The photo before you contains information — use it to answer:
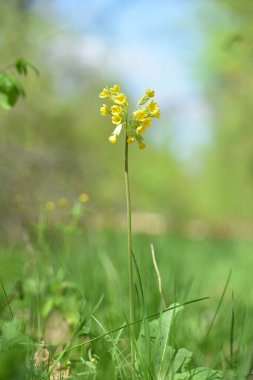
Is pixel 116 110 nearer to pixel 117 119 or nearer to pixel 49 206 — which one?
pixel 117 119

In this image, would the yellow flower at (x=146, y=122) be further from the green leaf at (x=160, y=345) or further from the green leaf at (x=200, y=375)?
the green leaf at (x=200, y=375)

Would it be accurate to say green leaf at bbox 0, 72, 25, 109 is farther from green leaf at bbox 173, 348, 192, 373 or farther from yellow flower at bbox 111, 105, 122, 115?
green leaf at bbox 173, 348, 192, 373

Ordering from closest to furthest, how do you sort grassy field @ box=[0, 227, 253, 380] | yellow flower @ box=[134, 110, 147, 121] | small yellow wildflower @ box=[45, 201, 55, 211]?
yellow flower @ box=[134, 110, 147, 121] → grassy field @ box=[0, 227, 253, 380] → small yellow wildflower @ box=[45, 201, 55, 211]

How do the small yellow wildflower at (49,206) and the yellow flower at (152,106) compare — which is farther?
the small yellow wildflower at (49,206)

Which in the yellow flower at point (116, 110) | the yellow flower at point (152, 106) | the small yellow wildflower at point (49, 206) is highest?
the yellow flower at point (152, 106)

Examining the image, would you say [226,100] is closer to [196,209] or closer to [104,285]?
[196,209]

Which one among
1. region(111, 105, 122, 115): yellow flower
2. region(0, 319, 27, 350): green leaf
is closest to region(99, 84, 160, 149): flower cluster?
region(111, 105, 122, 115): yellow flower

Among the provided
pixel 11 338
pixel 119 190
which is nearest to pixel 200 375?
pixel 11 338

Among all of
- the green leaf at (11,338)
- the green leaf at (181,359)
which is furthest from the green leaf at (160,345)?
the green leaf at (11,338)

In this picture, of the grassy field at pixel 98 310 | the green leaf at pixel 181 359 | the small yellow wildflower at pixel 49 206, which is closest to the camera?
the green leaf at pixel 181 359

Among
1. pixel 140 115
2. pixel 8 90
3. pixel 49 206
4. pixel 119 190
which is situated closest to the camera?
pixel 140 115

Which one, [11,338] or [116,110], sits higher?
[116,110]

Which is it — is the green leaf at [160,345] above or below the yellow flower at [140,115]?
below

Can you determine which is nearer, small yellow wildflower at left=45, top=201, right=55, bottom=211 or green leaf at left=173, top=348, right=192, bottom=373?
green leaf at left=173, top=348, right=192, bottom=373
